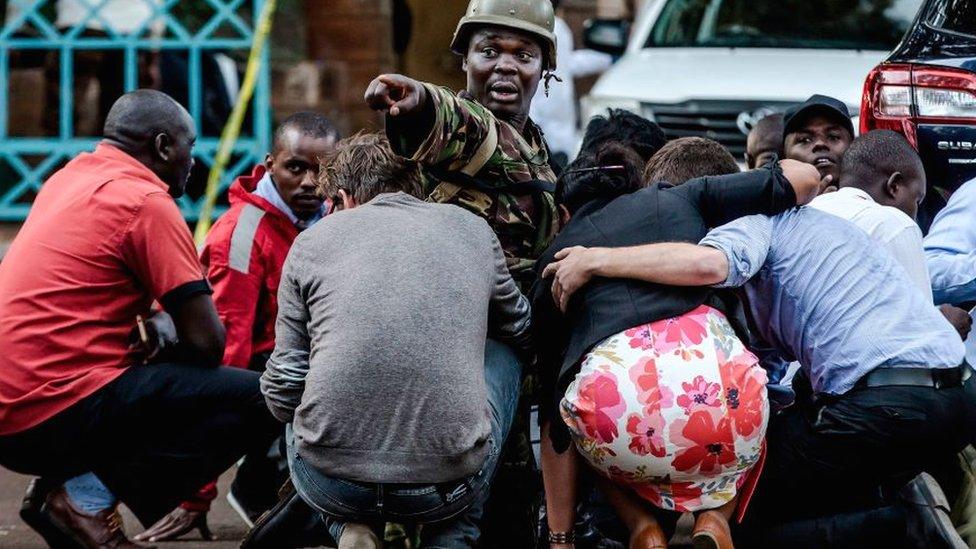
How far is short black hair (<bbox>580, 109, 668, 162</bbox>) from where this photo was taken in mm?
4796

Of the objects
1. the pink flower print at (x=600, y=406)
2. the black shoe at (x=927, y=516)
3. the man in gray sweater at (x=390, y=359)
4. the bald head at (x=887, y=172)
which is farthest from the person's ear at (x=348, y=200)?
the black shoe at (x=927, y=516)

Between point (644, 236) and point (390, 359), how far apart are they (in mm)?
844

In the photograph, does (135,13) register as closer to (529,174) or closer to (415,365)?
(529,174)

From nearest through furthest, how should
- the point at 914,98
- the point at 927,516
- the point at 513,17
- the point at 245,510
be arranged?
1. the point at 927,516
2. the point at 513,17
3. the point at 914,98
4. the point at 245,510

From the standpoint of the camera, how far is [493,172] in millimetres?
4699

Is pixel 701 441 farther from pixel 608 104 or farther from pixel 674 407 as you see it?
pixel 608 104

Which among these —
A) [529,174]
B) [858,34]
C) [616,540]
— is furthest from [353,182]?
[858,34]

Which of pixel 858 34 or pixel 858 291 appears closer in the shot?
pixel 858 291

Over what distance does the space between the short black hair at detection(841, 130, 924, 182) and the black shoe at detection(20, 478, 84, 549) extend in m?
2.85

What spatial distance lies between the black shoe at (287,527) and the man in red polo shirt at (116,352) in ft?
2.09

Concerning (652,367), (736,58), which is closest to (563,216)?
(652,367)

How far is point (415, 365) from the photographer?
4086mm

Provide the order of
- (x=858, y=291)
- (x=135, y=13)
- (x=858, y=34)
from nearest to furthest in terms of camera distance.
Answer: (x=858, y=291)
(x=858, y=34)
(x=135, y=13)

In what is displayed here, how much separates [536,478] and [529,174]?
101 centimetres
